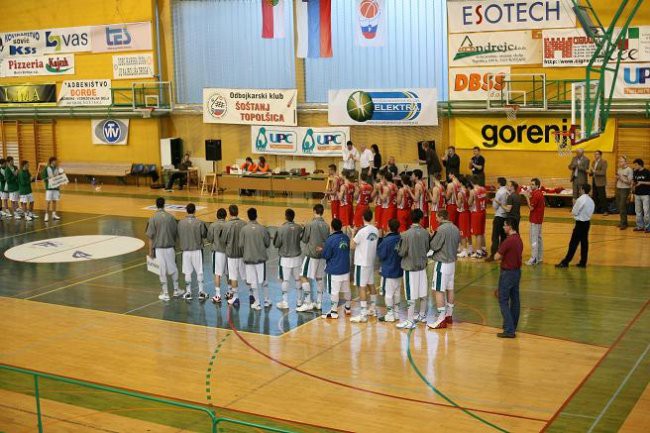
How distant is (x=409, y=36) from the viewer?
29328 millimetres

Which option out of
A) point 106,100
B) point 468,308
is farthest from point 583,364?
point 106,100

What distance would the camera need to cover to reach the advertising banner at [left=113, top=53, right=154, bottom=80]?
3434 centimetres

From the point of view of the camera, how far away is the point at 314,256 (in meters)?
16.8

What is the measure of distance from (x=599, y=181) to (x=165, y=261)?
42.3ft

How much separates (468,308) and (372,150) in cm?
1303

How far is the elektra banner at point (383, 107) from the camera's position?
28906 millimetres

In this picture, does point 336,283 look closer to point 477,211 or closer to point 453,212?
point 477,211

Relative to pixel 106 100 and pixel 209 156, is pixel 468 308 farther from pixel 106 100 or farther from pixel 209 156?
pixel 106 100

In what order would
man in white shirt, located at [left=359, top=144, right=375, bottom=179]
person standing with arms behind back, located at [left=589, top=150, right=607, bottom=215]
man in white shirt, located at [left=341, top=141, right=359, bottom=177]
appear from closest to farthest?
1. person standing with arms behind back, located at [left=589, top=150, right=607, bottom=215]
2. man in white shirt, located at [left=341, top=141, right=359, bottom=177]
3. man in white shirt, located at [left=359, top=144, right=375, bottom=179]

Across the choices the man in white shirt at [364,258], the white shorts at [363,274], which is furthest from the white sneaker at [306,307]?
the white shorts at [363,274]

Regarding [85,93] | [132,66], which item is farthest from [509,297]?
[85,93]

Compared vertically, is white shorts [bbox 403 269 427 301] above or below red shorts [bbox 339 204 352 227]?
below

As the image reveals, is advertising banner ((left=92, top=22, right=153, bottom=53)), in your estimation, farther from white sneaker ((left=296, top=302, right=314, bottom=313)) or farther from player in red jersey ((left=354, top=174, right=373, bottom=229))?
white sneaker ((left=296, top=302, right=314, bottom=313))

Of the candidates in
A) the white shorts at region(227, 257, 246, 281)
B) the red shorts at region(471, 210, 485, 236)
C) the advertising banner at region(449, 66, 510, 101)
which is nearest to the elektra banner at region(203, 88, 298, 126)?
the advertising banner at region(449, 66, 510, 101)
